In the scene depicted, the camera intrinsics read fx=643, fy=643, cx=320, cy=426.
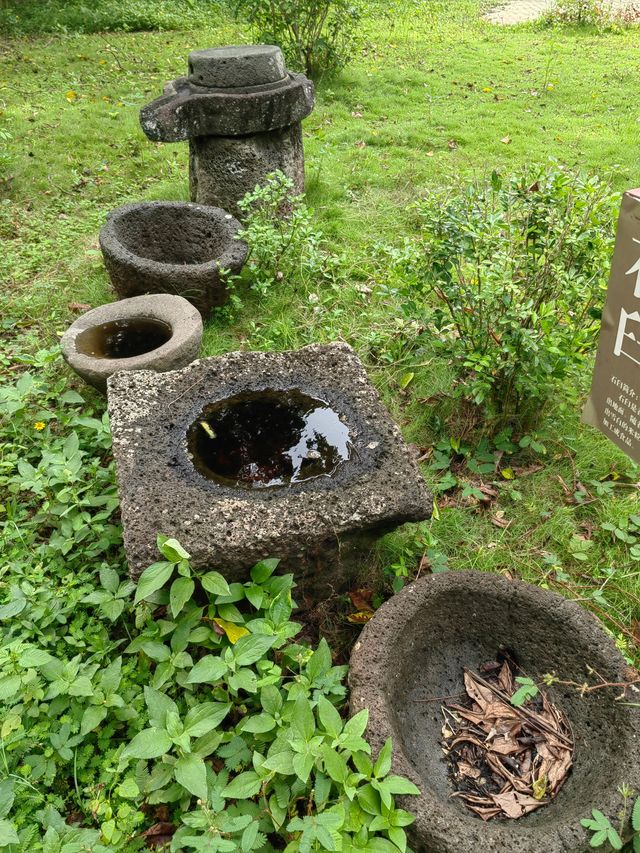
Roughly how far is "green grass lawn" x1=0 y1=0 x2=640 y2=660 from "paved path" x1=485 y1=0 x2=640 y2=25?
956 millimetres

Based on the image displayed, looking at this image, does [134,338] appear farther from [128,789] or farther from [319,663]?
[128,789]

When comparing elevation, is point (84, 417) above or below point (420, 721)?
above

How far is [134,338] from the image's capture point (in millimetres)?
3766

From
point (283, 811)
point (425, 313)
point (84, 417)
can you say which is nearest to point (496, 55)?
point (425, 313)

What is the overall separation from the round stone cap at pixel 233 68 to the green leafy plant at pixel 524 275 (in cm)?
227

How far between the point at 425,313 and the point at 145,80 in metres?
6.71

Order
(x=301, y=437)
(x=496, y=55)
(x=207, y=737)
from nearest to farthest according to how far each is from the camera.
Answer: (x=207, y=737), (x=301, y=437), (x=496, y=55)

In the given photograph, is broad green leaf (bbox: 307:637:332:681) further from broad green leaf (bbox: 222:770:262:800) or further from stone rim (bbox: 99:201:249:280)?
stone rim (bbox: 99:201:249:280)

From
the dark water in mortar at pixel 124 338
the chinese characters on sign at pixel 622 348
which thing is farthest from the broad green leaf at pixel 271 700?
the dark water in mortar at pixel 124 338

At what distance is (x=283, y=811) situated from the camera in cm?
190

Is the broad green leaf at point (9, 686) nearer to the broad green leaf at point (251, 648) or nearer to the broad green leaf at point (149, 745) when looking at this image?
the broad green leaf at point (149, 745)

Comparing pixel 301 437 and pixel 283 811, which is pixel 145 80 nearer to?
pixel 301 437

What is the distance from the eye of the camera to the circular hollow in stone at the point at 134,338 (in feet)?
11.0

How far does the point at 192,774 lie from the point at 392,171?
551 cm
